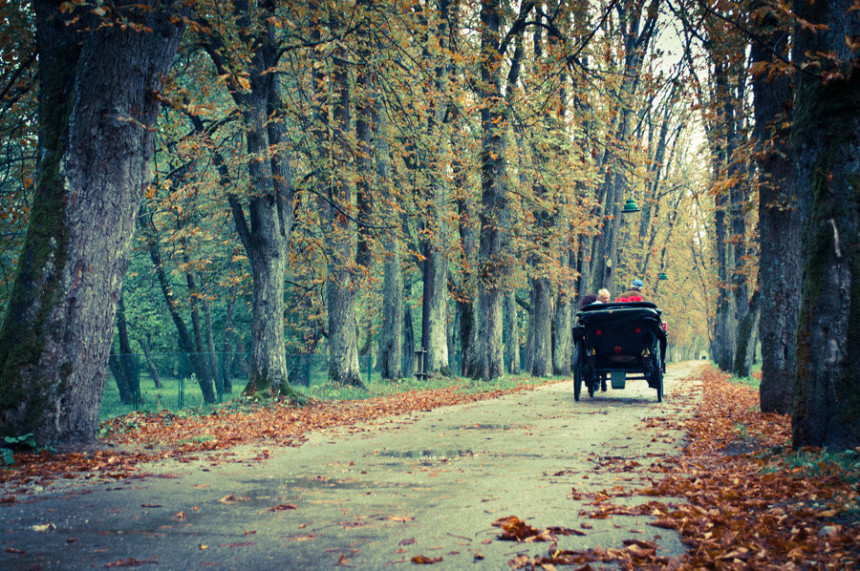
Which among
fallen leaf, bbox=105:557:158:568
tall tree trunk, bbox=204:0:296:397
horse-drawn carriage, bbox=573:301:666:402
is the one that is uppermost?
tall tree trunk, bbox=204:0:296:397

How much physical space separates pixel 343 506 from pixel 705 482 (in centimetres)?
303

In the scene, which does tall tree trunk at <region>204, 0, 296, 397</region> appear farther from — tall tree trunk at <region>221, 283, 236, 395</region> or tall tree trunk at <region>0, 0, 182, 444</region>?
tall tree trunk at <region>221, 283, 236, 395</region>

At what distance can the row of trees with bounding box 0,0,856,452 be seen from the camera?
809cm

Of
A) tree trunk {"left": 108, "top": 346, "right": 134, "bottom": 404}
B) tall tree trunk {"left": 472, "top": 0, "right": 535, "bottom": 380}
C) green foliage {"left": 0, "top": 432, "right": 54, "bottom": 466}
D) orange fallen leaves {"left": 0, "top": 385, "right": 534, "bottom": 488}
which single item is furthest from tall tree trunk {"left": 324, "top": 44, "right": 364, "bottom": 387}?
green foliage {"left": 0, "top": 432, "right": 54, "bottom": 466}

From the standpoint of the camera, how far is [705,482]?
5.93 m

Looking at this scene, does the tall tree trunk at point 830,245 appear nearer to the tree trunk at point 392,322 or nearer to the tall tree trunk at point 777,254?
the tall tree trunk at point 777,254

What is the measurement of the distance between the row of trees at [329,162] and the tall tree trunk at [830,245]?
1.75 meters

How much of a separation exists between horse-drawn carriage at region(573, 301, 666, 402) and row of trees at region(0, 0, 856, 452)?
2485 mm

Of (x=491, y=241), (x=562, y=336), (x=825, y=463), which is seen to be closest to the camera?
(x=825, y=463)

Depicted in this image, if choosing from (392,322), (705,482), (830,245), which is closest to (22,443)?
(705,482)

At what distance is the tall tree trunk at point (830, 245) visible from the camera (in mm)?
6000

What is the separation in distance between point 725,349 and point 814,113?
29.7m

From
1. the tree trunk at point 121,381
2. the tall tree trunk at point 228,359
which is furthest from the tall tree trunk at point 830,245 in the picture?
the tall tree trunk at point 228,359

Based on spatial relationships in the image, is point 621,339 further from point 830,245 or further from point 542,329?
point 542,329
